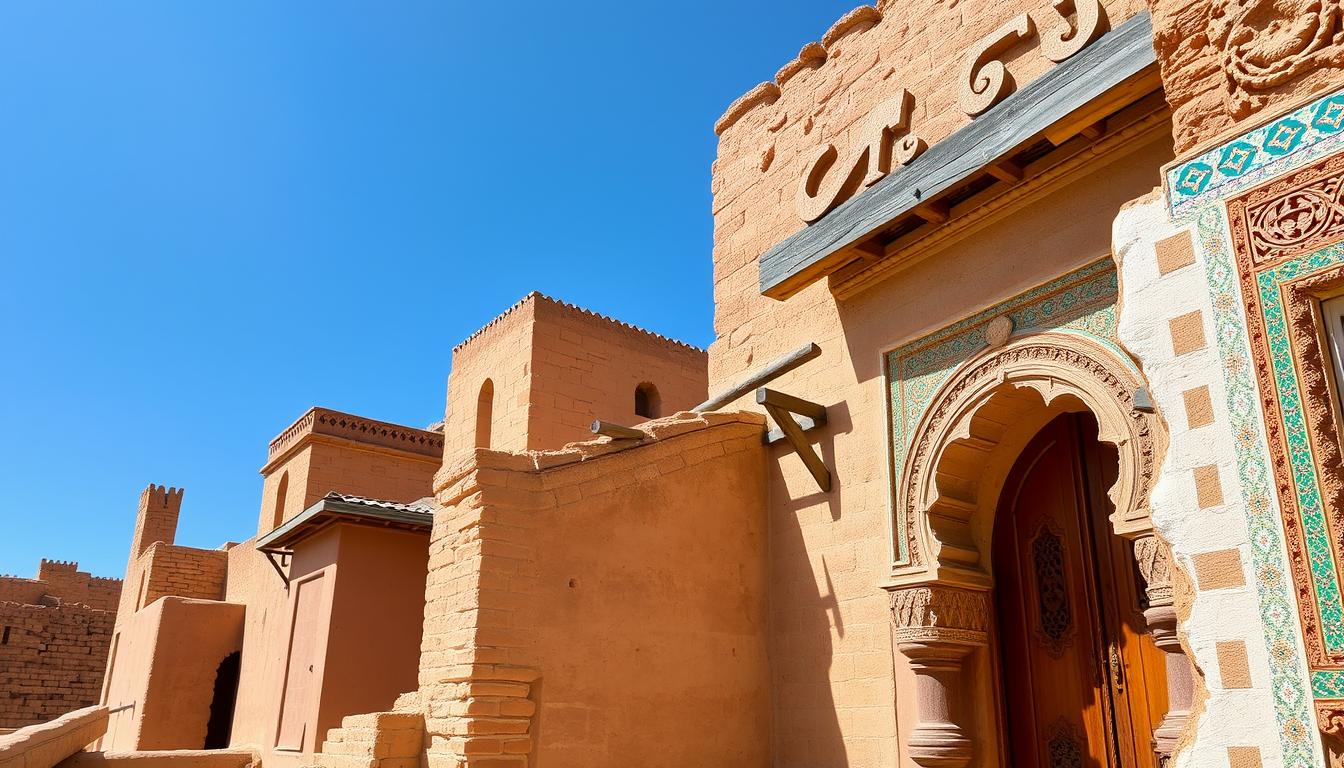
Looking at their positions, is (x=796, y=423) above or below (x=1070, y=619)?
above

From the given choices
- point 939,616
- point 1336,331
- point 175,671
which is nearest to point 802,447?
point 939,616

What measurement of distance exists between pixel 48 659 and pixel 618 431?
63.2 ft

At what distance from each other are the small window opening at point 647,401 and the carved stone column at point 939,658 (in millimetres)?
9689

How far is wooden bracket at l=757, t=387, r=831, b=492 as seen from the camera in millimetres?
6973

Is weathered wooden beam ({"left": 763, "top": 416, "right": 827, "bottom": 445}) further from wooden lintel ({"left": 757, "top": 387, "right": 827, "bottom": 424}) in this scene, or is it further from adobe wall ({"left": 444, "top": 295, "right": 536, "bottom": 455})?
adobe wall ({"left": 444, "top": 295, "right": 536, "bottom": 455})

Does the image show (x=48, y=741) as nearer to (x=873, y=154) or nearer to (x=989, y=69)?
(x=873, y=154)

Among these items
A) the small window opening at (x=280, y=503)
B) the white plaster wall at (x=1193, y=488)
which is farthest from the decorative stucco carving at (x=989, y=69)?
the small window opening at (x=280, y=503)

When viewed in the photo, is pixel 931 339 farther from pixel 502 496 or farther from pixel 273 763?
pixel 273 763

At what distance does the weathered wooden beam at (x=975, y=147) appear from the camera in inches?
195

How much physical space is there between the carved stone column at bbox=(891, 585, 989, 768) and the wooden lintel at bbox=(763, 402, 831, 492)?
117 centimetres

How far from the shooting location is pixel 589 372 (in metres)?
15.0

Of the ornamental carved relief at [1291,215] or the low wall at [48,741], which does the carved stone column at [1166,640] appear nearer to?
the ornamental carved relief at [1291,215]

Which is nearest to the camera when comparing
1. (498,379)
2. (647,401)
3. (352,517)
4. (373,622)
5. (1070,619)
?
(1070,619)

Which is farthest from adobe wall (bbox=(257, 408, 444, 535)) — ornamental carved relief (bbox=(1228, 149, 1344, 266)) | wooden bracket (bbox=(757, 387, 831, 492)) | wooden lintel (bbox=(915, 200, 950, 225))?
ornamental carved relief (bbox=(1228, 149, 1344, 266))
